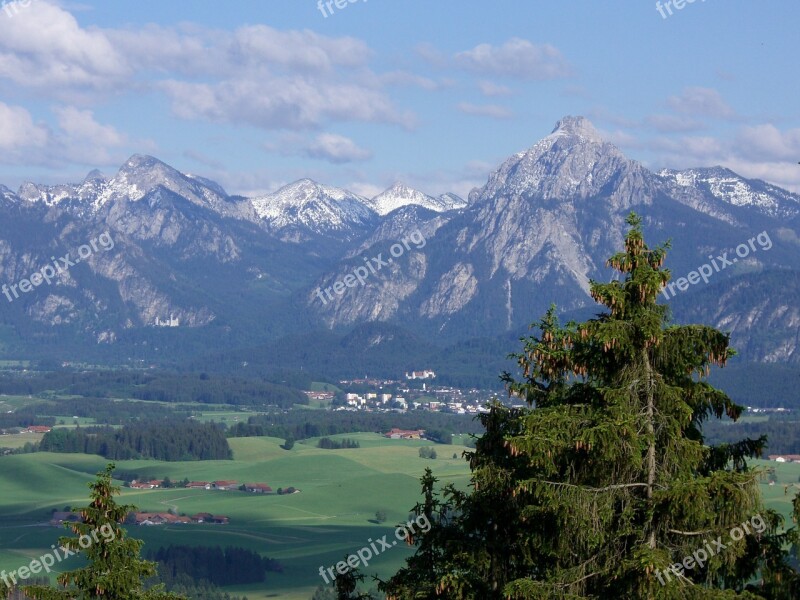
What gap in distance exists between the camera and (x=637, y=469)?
68.9 ft

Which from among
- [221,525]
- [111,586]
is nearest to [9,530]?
[221,525]

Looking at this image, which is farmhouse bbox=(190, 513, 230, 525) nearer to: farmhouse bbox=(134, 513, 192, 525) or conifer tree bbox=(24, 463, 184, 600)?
farmhouse bbox=(134, 513, 192, 525)

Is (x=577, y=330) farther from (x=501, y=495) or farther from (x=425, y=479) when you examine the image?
(x=425, y=479)

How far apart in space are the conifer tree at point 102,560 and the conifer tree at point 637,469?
8.03 meters

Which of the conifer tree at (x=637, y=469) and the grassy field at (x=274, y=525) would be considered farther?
the grassy field at (x=274, y=525)

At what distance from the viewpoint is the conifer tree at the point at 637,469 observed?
2030 centimetres

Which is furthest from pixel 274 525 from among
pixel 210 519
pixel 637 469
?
pixel 637 469

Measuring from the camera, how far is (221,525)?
164625 millimetres

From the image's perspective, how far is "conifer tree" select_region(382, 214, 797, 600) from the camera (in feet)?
66.6

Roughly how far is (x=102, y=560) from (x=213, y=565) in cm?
11235

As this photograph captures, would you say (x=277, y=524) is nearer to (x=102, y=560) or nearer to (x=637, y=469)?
(x=102, y=560)

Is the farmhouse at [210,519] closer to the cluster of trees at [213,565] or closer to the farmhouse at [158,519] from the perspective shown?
the farmhouse at [158,519]

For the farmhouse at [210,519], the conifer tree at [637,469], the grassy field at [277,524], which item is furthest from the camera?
the farmhouse at [210,519]

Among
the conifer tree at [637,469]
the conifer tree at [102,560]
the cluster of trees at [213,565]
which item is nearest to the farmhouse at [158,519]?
the cluster of trees at [213,565]
